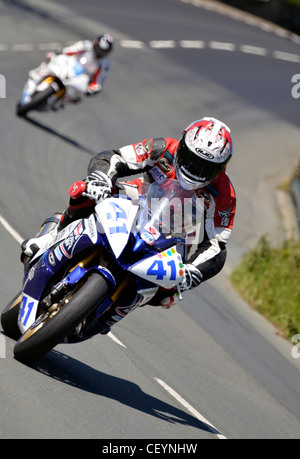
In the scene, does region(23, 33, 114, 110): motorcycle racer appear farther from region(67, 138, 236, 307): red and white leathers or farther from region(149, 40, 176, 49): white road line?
region(67, 138, 236, 307): red and white leathers

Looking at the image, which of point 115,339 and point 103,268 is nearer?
point 103,268

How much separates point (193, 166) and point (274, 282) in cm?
649

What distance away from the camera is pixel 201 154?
577cm

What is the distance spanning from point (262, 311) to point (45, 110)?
618cm

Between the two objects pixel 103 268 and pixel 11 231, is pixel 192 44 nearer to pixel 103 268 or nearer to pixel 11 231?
pixel 11 231

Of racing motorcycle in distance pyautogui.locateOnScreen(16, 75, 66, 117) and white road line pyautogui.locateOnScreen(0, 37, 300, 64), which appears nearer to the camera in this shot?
racing motorcycle in distance pyautogui.locateOnScreen(16, 75, 66, 117)

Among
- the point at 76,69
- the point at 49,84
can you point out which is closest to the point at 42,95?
the point at 49,84

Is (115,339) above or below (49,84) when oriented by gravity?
above

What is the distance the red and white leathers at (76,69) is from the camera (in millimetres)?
15420

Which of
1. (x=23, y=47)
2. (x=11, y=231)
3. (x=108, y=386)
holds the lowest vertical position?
(x=23, y=47)

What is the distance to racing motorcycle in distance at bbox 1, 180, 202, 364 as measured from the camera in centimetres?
546

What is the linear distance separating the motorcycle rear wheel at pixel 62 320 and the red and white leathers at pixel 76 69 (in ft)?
33.9

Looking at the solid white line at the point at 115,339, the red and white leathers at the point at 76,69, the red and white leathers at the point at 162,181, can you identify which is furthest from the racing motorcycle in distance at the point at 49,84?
the red and white leathers at the point at 162,181

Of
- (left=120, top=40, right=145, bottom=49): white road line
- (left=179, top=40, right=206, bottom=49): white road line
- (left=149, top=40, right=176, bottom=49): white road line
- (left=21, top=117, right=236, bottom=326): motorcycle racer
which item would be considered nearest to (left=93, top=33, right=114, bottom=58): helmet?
(left=120, top=40, right=145, bottom=49): white road line
